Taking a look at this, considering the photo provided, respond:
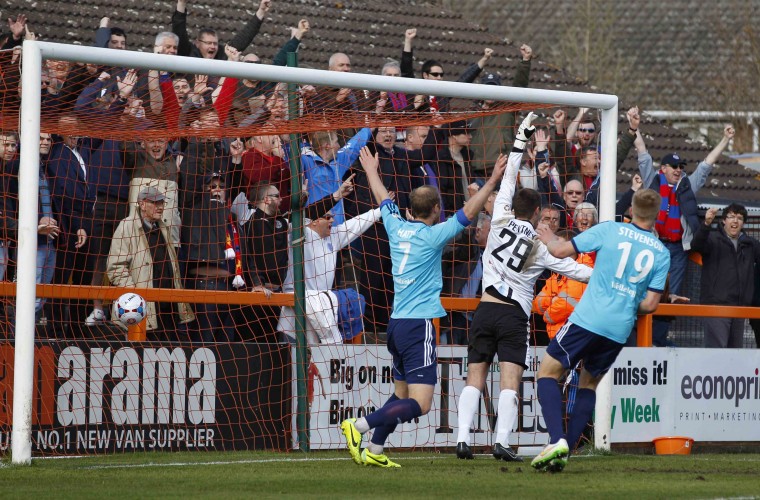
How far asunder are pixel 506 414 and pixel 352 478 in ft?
5.93

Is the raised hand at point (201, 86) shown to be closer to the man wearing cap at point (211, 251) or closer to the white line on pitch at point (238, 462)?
the man wearing cap at point (211, 251)

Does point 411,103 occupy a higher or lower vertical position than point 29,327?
higher

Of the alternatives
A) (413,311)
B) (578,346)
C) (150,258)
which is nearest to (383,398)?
(413,311)

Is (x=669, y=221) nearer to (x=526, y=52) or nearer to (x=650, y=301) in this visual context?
(x=526, y=52)

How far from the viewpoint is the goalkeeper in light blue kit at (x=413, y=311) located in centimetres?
862

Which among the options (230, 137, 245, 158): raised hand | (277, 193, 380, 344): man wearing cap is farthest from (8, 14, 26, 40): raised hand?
(277, 193, 380, 344): man wearing cap

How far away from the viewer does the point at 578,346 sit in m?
8.55

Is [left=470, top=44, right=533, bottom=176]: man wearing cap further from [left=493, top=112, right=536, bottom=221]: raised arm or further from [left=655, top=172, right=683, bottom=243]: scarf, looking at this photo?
[left=493, top=112, right=536, bottom=221]: raised arm

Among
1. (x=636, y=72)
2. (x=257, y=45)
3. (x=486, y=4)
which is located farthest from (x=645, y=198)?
(x=486, y=4)

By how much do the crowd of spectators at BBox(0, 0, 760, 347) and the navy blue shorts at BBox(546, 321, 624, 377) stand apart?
234 centimetres

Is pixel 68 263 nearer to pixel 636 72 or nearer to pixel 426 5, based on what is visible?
pixel 426 5

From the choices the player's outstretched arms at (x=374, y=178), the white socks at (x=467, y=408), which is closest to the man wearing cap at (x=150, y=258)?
the player's outstretched arms at (x=374, y=178)

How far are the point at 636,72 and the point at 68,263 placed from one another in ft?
104

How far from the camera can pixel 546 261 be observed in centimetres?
944
